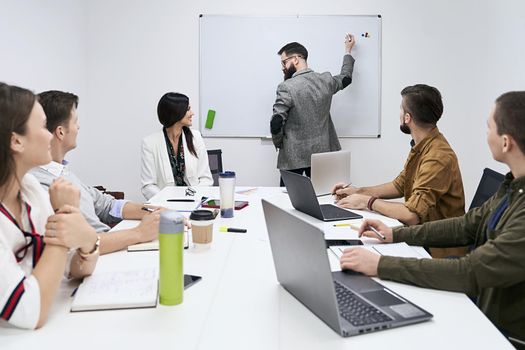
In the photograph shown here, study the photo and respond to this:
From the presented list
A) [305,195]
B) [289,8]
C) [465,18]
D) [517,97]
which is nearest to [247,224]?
[305,195]

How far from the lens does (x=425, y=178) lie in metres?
2.14

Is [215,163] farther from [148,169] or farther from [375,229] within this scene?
[375,229]

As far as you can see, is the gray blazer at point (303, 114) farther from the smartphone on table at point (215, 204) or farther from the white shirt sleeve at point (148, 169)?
the smartphone on table at point (215, 204)

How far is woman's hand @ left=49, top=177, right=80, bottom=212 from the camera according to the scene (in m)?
1.19

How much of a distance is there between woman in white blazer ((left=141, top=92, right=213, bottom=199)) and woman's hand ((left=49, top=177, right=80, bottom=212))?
192 cm

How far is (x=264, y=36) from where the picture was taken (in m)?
4.13

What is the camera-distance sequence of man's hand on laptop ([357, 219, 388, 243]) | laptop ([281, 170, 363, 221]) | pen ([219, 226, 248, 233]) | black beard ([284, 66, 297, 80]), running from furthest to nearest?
black beard ([284, 66, 297, 80]) → laptop ([281, 170, 363, 221]) → pen ([219, 226, 248, 233]) → man's hand on laptop ([357, 219, 388, 243])

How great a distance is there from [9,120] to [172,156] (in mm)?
2137

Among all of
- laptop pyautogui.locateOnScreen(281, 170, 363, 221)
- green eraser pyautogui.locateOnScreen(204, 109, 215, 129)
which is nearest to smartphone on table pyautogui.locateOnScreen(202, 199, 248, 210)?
laptop pyautogui.locateOnScreen(281, 170, 363, 221)

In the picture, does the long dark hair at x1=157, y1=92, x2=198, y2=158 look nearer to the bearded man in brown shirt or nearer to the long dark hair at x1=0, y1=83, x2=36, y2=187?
the bearded man in brown shirt

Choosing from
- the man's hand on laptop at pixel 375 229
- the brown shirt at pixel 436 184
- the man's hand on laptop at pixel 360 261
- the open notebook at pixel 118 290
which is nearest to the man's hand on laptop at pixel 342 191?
the brown shirt at pixel 436 184

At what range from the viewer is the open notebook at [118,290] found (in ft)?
3.75

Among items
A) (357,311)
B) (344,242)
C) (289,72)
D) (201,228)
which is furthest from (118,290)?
(289,72)

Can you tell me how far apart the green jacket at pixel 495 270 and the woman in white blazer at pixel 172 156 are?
2.08 m
